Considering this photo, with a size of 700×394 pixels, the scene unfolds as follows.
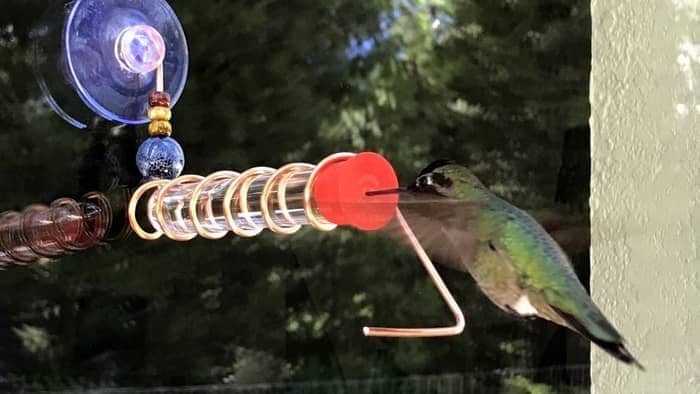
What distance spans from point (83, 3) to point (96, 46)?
4cm

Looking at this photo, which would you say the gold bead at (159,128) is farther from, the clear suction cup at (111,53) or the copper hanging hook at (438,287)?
the copper hanging hook at (438,287)

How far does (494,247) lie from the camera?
640 mm

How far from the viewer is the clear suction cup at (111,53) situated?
62cm

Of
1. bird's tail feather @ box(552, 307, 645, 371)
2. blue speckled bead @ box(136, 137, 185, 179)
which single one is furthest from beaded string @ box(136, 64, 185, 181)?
bird's tail feather @ box(552, 307, 645, 371)

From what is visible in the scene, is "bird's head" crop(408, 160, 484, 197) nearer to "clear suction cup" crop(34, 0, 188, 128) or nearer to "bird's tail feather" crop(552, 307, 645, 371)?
"bird's tail feather" crop(552, 307, 645, 371)

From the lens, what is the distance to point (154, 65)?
2.10ft

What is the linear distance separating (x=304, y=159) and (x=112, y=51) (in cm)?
29

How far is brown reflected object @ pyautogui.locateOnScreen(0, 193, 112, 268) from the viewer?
56 cm

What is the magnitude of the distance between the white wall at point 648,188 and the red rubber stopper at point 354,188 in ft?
2.38

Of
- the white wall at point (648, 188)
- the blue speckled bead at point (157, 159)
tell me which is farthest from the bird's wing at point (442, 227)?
the white wall at point (648, 188)

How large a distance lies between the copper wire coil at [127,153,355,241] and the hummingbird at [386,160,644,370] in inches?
4.1

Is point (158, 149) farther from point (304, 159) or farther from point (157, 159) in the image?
point (304, 159)

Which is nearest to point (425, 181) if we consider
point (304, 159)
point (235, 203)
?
point (235, 203)

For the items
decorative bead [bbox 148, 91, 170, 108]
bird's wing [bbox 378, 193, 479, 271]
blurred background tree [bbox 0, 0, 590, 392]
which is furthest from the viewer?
blurred background tree [bbox 0, 0, 590, 392]
